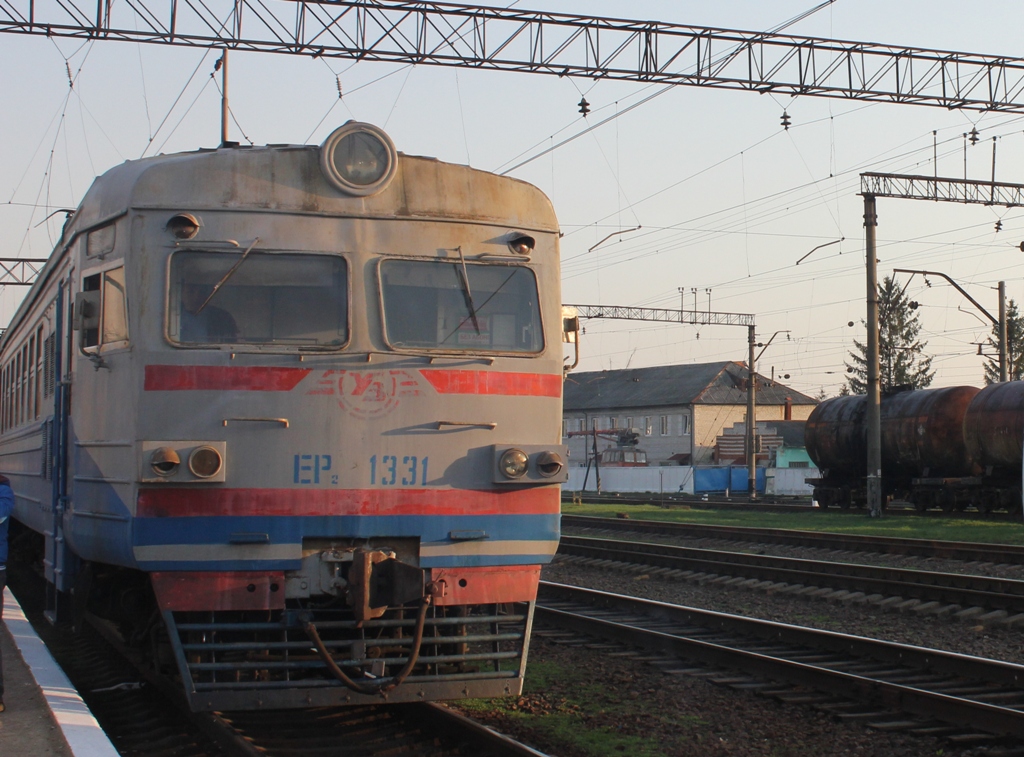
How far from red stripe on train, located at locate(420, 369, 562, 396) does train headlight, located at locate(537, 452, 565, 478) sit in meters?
0.40

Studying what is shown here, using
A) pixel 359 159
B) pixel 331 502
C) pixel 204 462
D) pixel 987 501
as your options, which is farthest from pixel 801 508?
pixel 204 462

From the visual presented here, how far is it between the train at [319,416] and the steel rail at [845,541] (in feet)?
38.7

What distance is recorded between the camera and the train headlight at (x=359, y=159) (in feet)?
22.9

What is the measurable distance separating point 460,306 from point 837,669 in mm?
4199

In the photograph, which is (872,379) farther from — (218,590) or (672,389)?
(672,389)

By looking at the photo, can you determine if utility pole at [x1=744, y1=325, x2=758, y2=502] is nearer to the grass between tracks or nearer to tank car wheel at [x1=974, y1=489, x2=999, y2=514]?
the grass between tracks

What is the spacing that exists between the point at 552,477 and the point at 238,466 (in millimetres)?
1849

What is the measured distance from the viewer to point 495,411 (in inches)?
277

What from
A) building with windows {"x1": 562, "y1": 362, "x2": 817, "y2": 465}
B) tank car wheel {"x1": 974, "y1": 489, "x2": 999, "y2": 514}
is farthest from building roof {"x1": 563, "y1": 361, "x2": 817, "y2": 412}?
tank car wheel {"x1": 974, "y1": 489, "x2": 999, "y2": 514}

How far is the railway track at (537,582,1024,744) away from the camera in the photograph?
7.11m

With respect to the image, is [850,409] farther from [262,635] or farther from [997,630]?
[262,635]

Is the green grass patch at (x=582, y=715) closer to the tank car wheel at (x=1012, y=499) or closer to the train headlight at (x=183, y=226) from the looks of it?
the train headlight at (x=183, y=226)

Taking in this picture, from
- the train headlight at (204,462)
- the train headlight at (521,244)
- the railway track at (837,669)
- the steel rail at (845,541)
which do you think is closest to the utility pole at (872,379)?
the steel rail at (845,541)

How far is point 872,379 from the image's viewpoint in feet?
91.2
